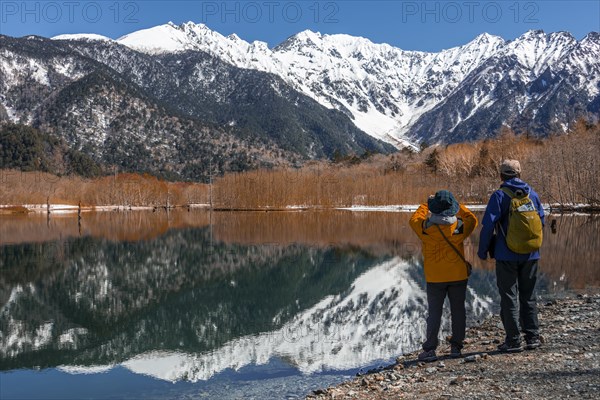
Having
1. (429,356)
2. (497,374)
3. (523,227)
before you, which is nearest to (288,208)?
(429,356)

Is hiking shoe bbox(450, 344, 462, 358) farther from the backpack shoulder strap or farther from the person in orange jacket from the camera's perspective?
the backpack shoulder strap

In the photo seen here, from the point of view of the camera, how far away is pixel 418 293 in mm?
19234

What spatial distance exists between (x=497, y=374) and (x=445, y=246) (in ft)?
6.57

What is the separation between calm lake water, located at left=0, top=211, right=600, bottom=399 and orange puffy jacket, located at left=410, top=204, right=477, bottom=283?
2881mm

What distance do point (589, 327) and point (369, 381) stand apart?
469cm

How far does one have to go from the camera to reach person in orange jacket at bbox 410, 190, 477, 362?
28.8 feet

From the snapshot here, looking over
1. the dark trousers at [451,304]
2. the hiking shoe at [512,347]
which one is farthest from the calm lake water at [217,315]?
the hiking shoe at [512,347]

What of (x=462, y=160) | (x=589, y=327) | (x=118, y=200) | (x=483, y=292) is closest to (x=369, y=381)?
(x=589, y=327)

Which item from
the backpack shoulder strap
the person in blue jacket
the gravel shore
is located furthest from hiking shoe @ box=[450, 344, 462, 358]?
the backpack shoulder strap

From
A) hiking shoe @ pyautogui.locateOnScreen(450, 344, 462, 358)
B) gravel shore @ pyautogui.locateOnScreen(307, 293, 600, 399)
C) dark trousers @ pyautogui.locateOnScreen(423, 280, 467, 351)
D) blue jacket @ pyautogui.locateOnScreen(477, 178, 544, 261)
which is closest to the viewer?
gravel shore @ pyautogui.locateOnScreen(307, 293, 600, 399)

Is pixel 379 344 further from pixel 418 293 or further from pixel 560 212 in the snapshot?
pixel 560 212

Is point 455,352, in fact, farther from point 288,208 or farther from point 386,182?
point 288,208

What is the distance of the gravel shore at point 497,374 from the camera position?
23.6 ft

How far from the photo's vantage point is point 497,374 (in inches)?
313
